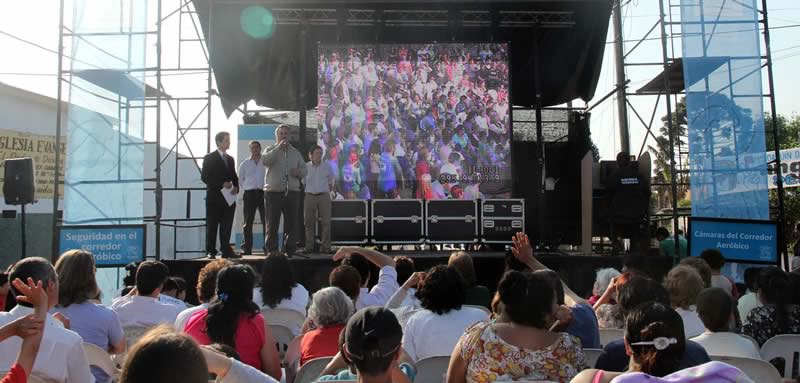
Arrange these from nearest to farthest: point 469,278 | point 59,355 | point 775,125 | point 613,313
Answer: point 59,355
point 613,313
point 469,278
point 775,125

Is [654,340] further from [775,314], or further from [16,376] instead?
[775,314]

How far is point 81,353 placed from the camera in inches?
95.5

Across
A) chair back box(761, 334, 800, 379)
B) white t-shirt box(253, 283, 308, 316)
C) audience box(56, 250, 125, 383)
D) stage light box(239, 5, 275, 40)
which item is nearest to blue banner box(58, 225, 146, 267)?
white t-shirt box(253, 283, 308, 316)

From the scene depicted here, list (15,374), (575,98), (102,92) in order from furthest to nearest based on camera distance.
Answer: (575,98), (102,92), (15,374)

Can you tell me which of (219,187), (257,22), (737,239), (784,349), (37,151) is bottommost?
(784,349)

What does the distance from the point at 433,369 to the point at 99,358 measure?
134 cm

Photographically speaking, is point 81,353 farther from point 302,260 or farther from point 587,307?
point 302,260

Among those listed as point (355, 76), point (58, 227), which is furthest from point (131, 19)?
point (355, 76)

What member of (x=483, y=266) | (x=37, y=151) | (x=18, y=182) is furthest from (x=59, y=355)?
(x=37, y=151)

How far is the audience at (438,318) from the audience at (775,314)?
5.39 feet

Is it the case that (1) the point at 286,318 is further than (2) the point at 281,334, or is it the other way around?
(1) the point at 286,318

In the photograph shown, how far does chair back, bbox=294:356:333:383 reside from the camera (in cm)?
271

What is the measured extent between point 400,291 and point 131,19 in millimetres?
6030

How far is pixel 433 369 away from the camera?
9.01 ft
